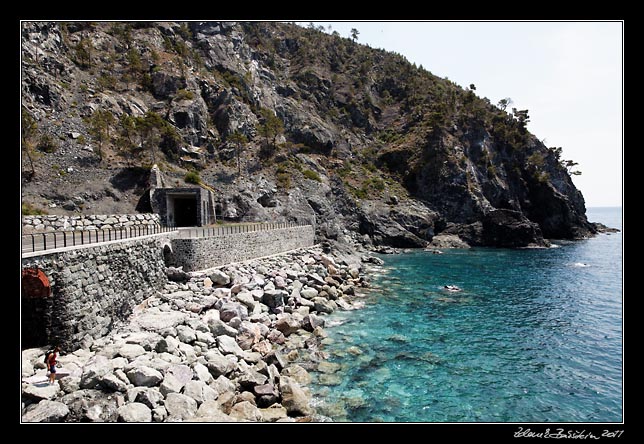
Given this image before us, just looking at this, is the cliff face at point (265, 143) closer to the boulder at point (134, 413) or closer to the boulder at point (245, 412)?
the boulder at point (134, 413)

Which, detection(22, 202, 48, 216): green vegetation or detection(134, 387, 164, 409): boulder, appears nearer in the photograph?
detection(134, 387, 164, 409): boulder

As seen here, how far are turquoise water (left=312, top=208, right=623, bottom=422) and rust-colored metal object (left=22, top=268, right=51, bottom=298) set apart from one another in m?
11.7

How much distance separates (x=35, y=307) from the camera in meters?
13.5

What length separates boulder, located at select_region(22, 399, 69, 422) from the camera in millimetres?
9805

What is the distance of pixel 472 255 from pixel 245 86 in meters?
63.7

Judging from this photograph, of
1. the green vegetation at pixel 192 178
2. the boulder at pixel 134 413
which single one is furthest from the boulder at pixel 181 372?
the green vegetation at pixel 192 178

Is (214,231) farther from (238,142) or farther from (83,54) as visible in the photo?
(83,54)

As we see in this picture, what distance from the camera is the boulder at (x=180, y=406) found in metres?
11.3

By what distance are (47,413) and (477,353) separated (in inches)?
758

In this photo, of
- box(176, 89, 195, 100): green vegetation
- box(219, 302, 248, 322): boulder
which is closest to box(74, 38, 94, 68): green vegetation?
box(176, 89, 195, 100): green vegetation

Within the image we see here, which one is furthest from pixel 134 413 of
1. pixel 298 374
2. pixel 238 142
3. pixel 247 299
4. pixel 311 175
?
pixel 311 175

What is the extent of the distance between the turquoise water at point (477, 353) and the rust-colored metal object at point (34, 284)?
38.3 ft

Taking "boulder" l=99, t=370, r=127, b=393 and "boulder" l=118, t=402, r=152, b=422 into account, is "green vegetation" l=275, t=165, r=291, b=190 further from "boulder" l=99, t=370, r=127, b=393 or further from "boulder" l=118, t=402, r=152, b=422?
"boulder" l=118, t=402, r=152, b=422

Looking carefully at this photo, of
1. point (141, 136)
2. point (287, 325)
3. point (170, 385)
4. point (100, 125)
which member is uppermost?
point (100, 125)
